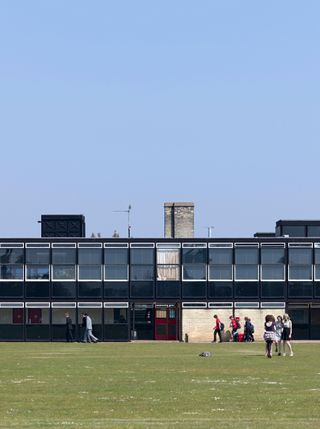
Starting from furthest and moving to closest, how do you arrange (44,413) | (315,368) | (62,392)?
(315,368)
(62,392)
(44,413)

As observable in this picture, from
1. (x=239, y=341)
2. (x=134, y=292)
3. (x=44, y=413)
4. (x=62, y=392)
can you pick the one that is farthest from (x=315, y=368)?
(x=134, y=292)

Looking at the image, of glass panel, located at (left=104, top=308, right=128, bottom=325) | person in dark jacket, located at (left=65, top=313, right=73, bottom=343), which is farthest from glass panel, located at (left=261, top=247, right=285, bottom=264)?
person in dark jacket, located at (left=65, top=313, right=73, bottom=343)

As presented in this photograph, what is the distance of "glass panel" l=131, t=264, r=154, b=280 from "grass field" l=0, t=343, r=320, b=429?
35322 millimetres

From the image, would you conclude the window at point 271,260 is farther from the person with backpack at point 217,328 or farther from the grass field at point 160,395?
the grass field at point 160,395

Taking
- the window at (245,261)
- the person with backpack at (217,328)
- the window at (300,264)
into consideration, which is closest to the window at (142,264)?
the window at (245,261)

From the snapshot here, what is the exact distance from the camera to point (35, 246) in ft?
239

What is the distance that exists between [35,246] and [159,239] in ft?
24.4

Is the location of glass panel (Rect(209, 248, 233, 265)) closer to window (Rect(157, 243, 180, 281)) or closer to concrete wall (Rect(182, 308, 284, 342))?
window (Rect(157, 243, 180, 281))

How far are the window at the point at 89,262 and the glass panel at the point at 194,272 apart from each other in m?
5.17

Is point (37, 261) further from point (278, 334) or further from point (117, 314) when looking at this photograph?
point (278, 334)

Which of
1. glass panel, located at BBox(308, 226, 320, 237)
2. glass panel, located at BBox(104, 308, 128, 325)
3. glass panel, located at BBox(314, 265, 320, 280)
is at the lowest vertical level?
glass panel, located at BBox(104, 308, 128, 325)

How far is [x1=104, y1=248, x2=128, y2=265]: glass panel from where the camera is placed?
7300 cm

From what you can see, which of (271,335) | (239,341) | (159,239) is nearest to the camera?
(271,335)

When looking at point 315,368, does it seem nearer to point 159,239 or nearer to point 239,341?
point 239,341
